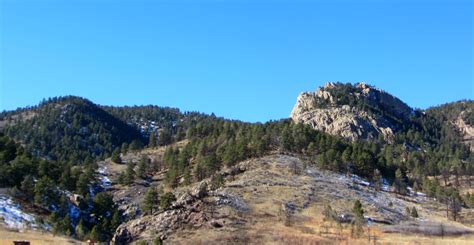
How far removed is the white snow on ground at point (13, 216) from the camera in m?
82.0

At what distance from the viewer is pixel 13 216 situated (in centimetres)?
9044

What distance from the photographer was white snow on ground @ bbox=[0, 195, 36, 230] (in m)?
82.0

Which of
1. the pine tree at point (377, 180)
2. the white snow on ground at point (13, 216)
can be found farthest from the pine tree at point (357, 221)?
the white snow on ground at point (13, 216)

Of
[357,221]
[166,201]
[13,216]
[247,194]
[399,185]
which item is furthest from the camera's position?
[399,185]

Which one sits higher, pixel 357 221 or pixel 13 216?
pixel 357 221

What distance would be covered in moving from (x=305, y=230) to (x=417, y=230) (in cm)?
2230

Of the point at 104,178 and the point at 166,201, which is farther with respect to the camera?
the point at 104,178

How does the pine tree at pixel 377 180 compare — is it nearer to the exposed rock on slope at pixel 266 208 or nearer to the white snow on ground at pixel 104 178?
the exposed rock on slope at pixel 266 208

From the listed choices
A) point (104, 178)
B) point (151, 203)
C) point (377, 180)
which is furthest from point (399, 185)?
point (104, 178)

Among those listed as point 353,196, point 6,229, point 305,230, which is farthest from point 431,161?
point 6,229

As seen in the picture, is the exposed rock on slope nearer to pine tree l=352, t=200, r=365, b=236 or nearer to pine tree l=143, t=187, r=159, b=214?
pine tree l=352, t=200, r=365, b=236

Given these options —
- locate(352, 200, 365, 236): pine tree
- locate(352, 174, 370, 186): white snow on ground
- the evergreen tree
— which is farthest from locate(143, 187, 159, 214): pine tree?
locate(352, 174, 370, 186): white snow on ground

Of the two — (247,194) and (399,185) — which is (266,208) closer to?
(247,194)

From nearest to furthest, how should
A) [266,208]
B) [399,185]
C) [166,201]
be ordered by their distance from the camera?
[266,208], [166,201], [399,185]
